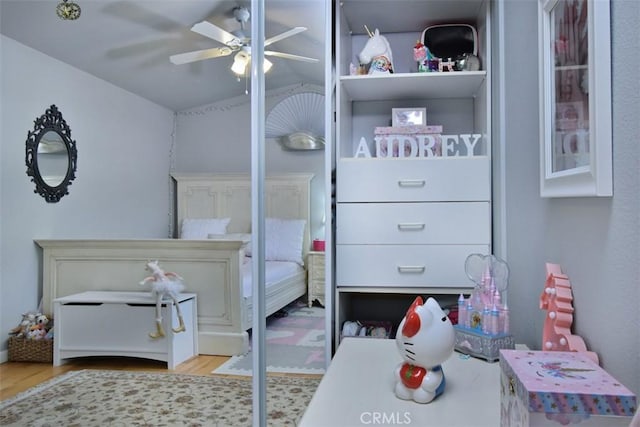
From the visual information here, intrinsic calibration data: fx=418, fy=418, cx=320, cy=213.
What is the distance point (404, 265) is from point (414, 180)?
335 mm

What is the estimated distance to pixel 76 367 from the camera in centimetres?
174

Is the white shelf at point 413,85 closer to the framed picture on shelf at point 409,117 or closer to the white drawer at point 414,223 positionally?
the framed picture on shelf at point 409,117

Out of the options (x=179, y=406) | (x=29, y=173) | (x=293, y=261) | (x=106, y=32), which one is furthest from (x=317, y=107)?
(x=179, y=406)

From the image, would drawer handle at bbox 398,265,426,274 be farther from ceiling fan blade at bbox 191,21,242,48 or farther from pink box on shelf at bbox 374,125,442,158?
ceiling fan blade at bbox 191,21,242,48

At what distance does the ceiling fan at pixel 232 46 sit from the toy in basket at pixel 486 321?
1.05 meters

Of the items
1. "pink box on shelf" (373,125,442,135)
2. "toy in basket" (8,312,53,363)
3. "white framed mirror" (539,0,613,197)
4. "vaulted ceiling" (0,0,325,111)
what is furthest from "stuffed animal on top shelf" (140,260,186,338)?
"white framed mirror" (539,0,613,197)

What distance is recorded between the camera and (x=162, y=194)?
6.00 ft

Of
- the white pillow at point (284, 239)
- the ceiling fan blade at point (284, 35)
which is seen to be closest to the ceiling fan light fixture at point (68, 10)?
the ceiling fan blade at point (284, 35)

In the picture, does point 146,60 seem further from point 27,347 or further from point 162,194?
point 27,347

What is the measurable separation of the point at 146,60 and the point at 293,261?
113cm

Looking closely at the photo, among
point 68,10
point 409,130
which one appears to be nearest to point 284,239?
point 409,130

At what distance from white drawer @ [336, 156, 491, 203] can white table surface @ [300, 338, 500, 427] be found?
0.73 m

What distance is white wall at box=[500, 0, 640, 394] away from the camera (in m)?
0.64

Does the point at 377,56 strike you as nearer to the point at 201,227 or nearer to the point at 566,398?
the point at 201,227
